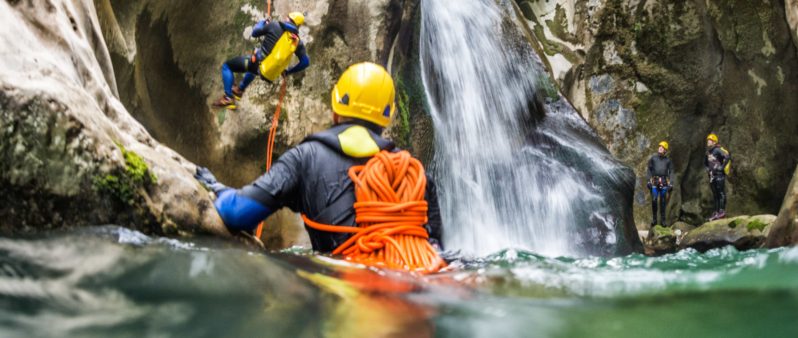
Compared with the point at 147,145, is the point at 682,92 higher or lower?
higher

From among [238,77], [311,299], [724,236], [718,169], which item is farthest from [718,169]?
[311,299]

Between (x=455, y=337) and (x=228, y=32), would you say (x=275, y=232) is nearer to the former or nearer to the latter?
(x=228, y=32)

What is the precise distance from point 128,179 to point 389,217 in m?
1.20

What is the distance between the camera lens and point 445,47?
1019 cm

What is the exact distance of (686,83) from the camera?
16.1 m

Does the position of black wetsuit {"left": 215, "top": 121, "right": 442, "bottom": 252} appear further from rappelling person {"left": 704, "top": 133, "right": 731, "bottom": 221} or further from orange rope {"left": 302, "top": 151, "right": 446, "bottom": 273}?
rappelling person {"left": 704, "top": 133, "right": 731, "bottom": 221}

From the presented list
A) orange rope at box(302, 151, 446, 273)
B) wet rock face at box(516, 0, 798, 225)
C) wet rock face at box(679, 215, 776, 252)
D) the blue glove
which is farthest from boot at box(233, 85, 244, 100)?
wet rock face at box(516, 0, 798, 225)

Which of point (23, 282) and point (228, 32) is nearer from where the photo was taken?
point (23, 282)

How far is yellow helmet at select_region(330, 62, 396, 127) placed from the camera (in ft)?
12.0

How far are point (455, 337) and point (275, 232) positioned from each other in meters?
6.76

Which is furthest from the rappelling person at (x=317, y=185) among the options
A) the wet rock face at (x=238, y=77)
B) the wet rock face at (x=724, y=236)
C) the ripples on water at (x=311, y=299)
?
the wet rock face at (x=724, y=236)

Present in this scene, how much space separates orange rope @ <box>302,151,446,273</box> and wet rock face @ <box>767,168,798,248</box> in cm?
570

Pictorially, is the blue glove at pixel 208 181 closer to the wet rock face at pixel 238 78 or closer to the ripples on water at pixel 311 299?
the ripples on water at pixel 311 299

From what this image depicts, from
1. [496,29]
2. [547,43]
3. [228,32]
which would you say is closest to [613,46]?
[547,43]
